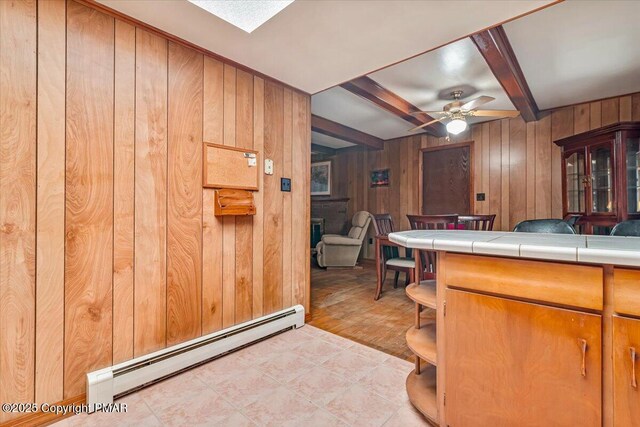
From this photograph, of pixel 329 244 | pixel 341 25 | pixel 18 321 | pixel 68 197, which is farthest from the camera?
pixel 329 244

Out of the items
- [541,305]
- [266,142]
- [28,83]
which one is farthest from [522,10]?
[28,83]

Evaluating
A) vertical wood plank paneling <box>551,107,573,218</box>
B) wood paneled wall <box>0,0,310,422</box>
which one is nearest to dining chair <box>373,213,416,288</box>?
wood paneled wall <box>0,0,310,422</box>

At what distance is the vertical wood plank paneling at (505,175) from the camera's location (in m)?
4.02

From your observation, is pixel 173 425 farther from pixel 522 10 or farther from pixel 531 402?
pixel 522 10

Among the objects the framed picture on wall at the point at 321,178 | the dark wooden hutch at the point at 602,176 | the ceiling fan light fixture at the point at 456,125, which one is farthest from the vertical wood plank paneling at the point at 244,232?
the framed picture on wall at the point at 321,178

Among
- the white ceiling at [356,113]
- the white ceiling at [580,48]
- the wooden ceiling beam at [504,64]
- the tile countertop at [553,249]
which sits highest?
the white ceiling at [356,113]

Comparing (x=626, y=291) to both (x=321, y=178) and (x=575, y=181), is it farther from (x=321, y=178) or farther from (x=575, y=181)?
(x=321, y=178)

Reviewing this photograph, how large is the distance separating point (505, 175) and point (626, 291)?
364 cm

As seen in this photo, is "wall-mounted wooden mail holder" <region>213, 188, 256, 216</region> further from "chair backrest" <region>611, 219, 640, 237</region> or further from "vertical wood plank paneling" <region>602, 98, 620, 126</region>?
"vertical wood plank paneling" <region>602, 98, 620, 126</region>

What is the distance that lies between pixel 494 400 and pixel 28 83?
251 centimetres

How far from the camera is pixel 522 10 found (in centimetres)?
159

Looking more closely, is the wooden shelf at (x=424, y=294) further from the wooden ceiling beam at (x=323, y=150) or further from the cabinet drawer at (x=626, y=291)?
the wooden ceiling beam at (x=323, y=150)

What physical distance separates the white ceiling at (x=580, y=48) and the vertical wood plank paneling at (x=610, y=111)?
0.46ft

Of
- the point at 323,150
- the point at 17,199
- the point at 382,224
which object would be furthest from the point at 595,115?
the point at 17,199
